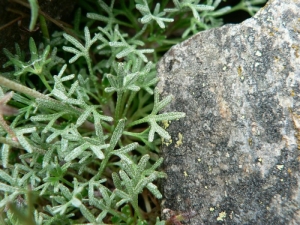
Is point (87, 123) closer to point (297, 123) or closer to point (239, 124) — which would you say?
point (239, 124)

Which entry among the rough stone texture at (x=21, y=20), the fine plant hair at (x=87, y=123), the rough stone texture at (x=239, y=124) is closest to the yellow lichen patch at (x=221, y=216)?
the rough stone texture at (x=239, y=124)

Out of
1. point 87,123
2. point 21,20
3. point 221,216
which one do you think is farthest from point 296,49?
point 21,20

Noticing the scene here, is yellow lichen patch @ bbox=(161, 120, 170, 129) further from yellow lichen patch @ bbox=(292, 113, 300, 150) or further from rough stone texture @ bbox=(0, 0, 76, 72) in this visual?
rough stone texture @ bbox=(0, 0, 76, 72)

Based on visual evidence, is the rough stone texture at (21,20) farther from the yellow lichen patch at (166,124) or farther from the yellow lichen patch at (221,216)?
the yellow lichen patch at (221,216)

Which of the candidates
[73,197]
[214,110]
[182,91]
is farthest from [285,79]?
[73,197]

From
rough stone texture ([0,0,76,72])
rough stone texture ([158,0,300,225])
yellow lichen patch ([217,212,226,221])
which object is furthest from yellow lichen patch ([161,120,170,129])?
rough stone texture ([0,0,76,72])

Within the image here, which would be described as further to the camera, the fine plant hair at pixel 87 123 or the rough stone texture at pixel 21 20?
the rough stone texture at pixel 21 20
